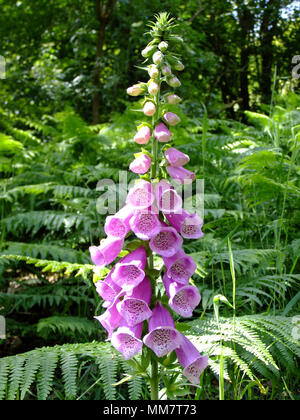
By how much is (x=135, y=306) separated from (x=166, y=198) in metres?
0.32

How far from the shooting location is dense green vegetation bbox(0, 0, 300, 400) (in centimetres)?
158

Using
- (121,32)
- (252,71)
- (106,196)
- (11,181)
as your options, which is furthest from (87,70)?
(252,71)

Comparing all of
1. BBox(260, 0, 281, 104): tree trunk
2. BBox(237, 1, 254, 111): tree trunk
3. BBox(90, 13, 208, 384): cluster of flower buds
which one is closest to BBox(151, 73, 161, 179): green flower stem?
BBox(90, 13, 208, 384): cluster of flower buds

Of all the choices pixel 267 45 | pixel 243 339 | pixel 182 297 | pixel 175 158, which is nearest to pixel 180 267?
pixel 182 297

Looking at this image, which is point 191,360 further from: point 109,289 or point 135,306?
point 109,289

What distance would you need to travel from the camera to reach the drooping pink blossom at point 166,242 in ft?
3.77

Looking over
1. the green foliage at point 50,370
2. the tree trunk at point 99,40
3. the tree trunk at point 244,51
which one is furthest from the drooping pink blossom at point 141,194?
the tree trunk at point 244,51

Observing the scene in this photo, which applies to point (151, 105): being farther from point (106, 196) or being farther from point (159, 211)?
point (106, 196)

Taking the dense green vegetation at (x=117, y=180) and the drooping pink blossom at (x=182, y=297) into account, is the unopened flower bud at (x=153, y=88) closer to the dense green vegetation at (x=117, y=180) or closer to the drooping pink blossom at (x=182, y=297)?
the dense green vegetation at (x=117, y=180)

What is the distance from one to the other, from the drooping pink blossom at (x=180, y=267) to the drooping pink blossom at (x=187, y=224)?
0.07m

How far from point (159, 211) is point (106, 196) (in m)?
1.75

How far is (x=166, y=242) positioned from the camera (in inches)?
46.4

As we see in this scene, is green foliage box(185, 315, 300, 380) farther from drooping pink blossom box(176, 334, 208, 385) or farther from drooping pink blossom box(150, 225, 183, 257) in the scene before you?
drooping pink blossom box(150, 225, 183, 257)
